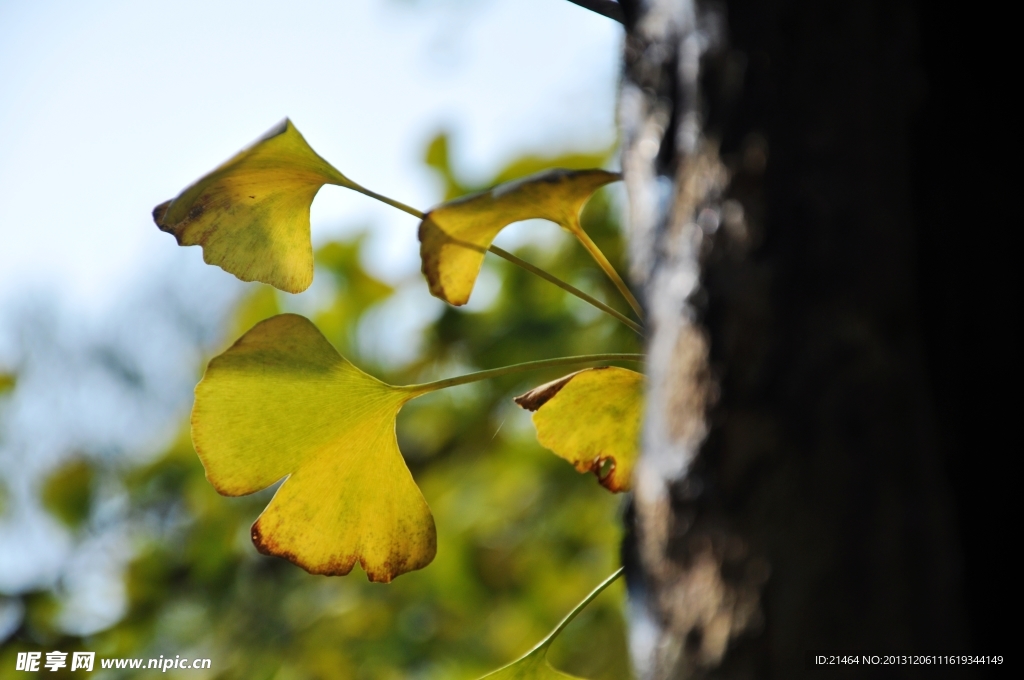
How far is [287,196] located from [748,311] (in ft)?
0.63

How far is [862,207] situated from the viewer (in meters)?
0.13

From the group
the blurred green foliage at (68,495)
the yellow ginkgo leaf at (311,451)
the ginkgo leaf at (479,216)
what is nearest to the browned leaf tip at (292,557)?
the yellow ginkgo leaf at (311,451)

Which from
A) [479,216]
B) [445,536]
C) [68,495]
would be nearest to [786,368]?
[479,216]

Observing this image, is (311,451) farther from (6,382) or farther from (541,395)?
(6,382)

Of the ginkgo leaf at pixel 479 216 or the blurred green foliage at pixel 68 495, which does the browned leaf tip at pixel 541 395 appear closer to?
the ginkgo leaf at pixel 479 216

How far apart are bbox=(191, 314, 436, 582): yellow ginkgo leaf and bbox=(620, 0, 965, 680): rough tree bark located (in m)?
0.14

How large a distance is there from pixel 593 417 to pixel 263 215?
0.15 metres

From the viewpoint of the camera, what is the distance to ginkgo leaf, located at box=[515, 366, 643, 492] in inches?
10.8

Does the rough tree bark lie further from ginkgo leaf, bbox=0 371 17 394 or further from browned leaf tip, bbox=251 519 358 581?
ginkgo leaf, bbox=0 371 17 394

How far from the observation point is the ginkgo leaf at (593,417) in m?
0.27

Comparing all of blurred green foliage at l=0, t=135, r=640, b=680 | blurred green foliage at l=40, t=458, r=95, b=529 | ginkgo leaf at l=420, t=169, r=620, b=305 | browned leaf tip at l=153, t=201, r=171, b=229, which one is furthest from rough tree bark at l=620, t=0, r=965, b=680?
blurred green foliage at l=40, t=458, r=95, b=529

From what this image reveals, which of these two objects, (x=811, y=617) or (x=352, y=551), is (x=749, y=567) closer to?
(x=811, y=617)

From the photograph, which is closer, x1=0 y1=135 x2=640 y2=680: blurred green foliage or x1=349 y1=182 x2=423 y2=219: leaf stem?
x1=349 y1=182 x2=423 y2=219: leaf stem

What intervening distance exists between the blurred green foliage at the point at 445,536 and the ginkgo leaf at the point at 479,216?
0.63 m
